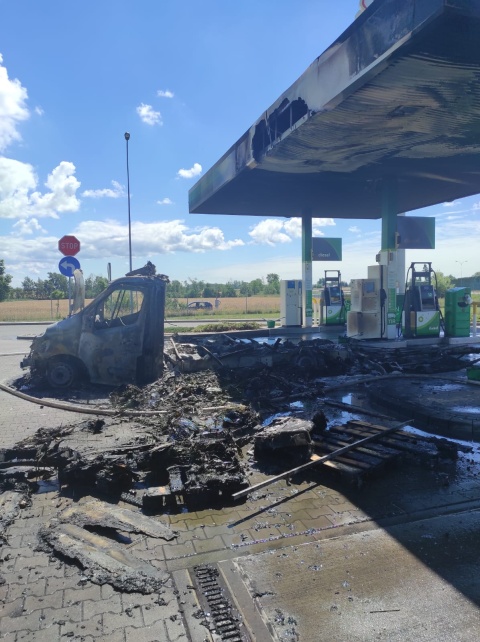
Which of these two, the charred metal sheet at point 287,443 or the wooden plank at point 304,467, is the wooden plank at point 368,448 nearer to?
the wooden plank at point 304,467

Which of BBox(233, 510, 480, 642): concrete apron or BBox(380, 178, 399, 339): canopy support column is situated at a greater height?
BBox(380, 178, 399, 339): canopy support column

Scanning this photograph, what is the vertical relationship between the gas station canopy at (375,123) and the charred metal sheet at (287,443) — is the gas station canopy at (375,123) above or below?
above

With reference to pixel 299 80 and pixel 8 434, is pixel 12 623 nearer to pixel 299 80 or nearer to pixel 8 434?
pixel 8 434

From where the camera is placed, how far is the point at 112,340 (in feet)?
31.9

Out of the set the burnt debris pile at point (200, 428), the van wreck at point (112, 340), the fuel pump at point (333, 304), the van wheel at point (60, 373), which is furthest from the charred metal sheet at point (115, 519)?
the fuel pump at point (333, 304)

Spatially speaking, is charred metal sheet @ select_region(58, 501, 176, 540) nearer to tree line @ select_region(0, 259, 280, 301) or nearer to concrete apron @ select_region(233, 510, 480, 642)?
concrete apron @ select_region(233, 510, 480, 642)

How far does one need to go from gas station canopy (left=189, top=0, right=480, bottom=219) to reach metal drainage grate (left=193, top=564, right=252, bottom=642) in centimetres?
726

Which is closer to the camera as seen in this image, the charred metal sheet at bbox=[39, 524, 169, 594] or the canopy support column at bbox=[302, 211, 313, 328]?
the charred metal sheet at bbox=[39, 524, 169, 594]

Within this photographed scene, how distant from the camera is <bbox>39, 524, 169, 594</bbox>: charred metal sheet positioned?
3.30m

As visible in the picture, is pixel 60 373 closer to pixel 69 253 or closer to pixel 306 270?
pixel 69 253

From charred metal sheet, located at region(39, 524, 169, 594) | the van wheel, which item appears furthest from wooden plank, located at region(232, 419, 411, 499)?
the van wheel

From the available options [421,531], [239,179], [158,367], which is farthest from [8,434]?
[239,179]

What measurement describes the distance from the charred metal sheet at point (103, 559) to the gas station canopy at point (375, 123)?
7.43 metres

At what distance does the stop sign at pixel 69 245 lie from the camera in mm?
13508
